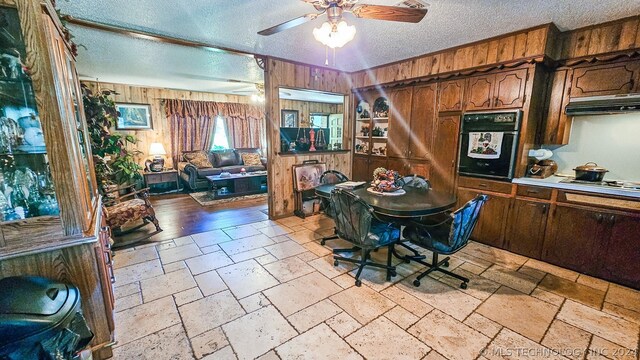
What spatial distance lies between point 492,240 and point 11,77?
4.40 metres

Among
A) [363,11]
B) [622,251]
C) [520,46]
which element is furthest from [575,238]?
[363,11]

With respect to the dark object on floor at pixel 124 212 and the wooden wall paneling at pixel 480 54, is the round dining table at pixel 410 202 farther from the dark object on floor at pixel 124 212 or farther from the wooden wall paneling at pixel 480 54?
the dark object on floor at pixel 124 212

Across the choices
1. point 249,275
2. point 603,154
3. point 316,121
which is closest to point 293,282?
point 249,275

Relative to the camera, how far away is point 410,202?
2.44 m

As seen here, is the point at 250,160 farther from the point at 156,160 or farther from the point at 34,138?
the point at 34,138

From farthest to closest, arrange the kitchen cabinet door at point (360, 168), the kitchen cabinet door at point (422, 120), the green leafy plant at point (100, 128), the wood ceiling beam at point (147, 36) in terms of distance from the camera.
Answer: the kitchen cabinet door at point (360, 168)
the kitchen cabinet door at point (422, 120)
the green leafy plant at point (100, 128)
the wood ceiling beam at point (147, 36)

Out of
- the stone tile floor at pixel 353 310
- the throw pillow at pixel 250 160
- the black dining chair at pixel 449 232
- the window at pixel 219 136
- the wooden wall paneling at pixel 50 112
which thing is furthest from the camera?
the window at pixel 219 136

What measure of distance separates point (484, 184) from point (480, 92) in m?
1.13

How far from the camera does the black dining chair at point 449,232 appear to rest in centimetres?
211

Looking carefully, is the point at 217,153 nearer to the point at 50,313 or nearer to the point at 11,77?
the point at 11,77

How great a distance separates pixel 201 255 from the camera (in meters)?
2.96

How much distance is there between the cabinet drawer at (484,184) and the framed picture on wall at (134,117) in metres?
6.80

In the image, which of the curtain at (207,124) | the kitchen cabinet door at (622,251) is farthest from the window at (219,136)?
the kitchen cabinet door at (622,251)

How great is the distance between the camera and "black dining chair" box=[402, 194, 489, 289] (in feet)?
6.93
